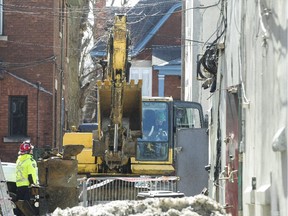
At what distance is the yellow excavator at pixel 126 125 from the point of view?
20406mm

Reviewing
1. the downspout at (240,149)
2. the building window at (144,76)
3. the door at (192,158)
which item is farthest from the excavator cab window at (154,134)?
the building window at (144,76)

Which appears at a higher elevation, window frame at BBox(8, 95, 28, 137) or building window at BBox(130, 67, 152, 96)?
building window at BBox(130, 67, 152, 96)

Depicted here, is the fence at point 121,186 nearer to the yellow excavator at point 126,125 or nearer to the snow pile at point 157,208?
the yellow excavator at point 126,125

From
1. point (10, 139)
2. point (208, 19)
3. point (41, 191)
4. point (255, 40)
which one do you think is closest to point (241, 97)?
point (255, 40)

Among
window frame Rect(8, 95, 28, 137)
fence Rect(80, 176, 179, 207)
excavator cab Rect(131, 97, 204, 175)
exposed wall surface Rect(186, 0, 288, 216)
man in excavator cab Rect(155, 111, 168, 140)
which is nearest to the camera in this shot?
exposed wall surface Rect(186, 0, 288, 216)

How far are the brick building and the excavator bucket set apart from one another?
9568 millimetres

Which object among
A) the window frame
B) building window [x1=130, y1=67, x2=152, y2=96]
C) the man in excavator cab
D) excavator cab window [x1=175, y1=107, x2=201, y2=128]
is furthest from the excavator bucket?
building window [x1=130, y1=67, x2=152, y2=96]

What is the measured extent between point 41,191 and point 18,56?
12.3 m

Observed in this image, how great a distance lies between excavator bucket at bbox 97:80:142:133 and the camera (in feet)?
68.1

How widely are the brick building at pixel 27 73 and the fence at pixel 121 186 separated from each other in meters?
9.60

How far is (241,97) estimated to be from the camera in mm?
12461

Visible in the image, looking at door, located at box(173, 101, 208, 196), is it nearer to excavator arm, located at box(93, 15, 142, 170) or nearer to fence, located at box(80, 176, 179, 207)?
fence, located at box(80, 176, 179, 207)

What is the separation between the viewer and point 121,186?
2178cm

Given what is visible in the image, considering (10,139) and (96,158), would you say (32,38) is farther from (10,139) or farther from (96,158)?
(96,158)
